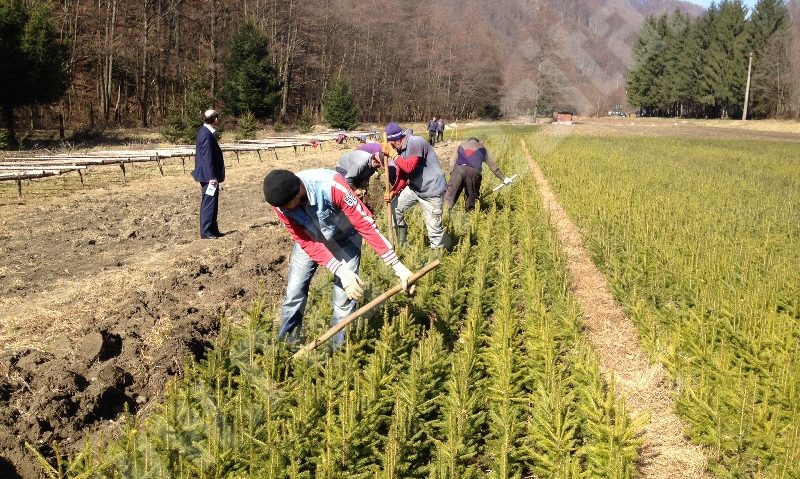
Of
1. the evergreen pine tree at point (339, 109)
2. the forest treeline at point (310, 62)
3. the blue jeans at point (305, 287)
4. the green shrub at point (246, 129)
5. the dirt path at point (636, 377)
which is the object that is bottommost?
the dirt path at point (636, 377)

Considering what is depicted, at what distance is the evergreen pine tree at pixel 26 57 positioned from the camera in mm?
18000

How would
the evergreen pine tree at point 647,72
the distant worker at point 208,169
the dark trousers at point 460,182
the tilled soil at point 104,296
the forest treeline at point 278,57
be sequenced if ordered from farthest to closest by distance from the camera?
the evergreen pine tree at point 647,72 → the forest treeline at point 278,57 → the dark trousers at point 460,182 → the distant worker at point 208,169 → the tilled soil at point 104,296

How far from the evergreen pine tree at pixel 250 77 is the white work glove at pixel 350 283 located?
31209mm

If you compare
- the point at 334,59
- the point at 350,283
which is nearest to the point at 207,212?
the point at 350,283

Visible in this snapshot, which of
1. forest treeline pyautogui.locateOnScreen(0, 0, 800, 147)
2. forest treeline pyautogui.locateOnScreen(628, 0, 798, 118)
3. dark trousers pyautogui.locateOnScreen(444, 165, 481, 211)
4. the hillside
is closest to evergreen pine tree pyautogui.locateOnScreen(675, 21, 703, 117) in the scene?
forest treeline pyautogui.locateOnScreen(628, 0, 798, 118)

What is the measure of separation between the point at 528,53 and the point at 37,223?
7808 centimetres

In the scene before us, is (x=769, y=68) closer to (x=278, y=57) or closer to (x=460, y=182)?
(x=278, y=57)

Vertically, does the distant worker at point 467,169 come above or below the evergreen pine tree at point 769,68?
below

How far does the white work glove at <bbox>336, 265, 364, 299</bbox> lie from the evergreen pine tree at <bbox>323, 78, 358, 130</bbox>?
34545mm

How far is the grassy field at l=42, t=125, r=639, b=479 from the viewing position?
2.88 m

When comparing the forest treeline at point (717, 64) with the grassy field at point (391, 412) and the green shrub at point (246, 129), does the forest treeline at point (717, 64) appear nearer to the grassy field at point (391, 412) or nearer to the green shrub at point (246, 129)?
the green shrub at point (246, 129)

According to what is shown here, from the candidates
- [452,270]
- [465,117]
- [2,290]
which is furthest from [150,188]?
[465,117]

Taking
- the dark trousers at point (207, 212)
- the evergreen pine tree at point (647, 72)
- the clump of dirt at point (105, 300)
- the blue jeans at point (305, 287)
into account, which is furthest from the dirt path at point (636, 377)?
the evergreen pine tree at point (647, 72)

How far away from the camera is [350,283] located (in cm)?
394
